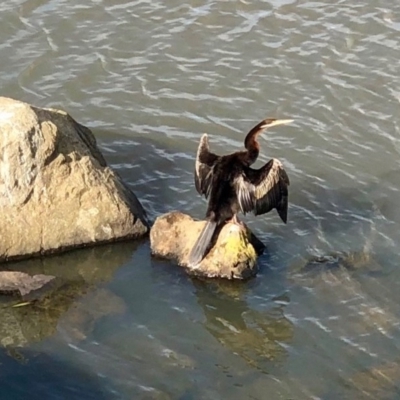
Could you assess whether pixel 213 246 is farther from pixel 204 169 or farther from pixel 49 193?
pixel 49 193

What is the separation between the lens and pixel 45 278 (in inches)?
299

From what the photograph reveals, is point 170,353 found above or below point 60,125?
below

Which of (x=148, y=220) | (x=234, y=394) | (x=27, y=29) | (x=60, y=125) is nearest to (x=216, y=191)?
(x=148, y=220)

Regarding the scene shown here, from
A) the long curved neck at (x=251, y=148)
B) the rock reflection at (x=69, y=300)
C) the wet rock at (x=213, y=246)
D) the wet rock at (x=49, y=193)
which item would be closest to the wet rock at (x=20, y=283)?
the rock reflection at (x=69, y=300)

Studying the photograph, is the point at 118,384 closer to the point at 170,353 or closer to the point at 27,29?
the point at 170,353

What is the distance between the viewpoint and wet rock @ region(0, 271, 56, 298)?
7377 millimetres

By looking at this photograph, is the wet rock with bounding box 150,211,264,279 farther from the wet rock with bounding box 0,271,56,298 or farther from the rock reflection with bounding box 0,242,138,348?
the wet rock with bounding box 0,271,56,298

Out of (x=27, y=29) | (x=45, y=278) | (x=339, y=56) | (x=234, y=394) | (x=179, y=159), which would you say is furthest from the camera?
(x=27, y=29)

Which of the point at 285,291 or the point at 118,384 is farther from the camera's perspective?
the point at 285,291

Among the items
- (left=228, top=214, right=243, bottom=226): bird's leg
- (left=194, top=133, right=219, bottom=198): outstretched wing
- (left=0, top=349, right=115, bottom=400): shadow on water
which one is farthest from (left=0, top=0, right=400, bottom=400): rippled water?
(left=194, top=133, right=219, bottom=198): outstretched wing

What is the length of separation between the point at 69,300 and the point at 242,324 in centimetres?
131

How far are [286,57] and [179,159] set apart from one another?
2.32 meters

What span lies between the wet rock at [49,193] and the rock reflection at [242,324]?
984mm

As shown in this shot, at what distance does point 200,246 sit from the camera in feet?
25.6
